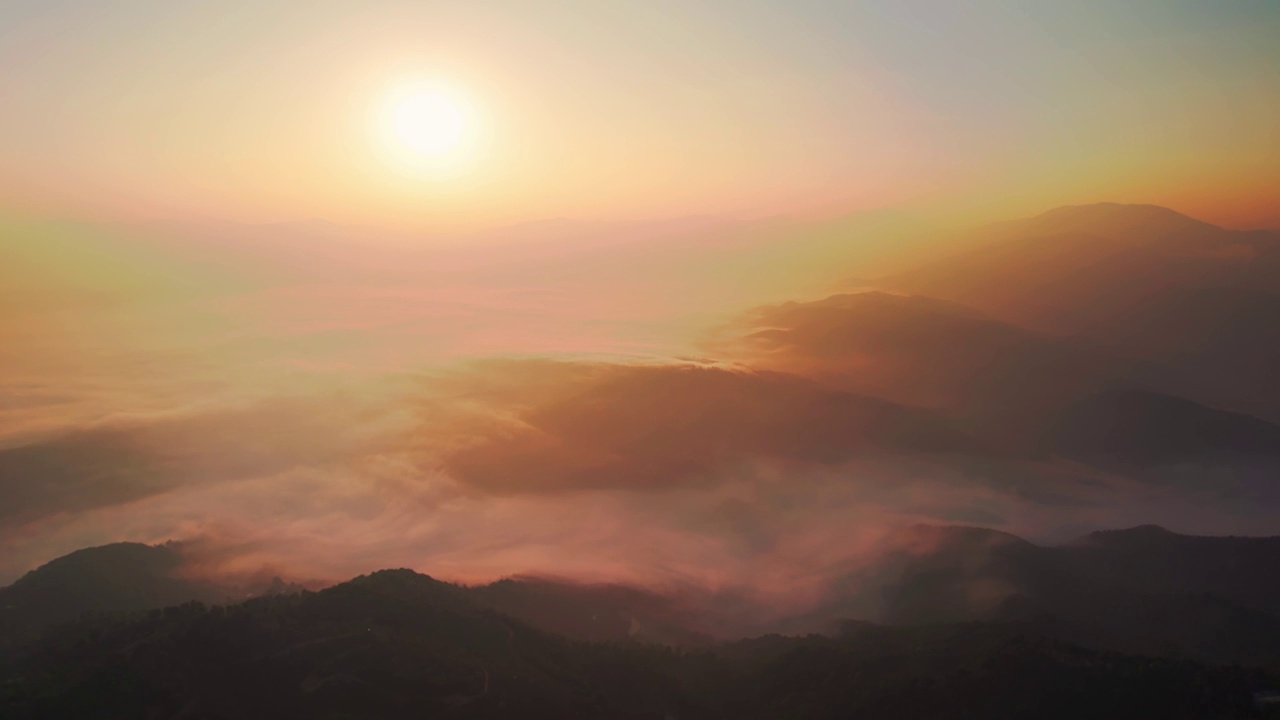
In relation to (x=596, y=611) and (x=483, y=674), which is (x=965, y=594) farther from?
(x=483, y=674)

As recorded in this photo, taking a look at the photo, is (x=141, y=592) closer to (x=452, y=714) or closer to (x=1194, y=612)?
(x=452, y=714)

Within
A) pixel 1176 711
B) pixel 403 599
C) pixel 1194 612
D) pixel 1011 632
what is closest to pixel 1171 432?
pixel 1194 612

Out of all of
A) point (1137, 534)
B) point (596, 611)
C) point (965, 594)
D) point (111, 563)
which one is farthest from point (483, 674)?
point (1137, 534)

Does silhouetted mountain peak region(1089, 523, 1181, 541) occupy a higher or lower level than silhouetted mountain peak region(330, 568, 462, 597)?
lower

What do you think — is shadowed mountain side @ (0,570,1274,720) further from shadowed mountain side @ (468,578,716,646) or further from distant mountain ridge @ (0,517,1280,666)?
shadowed mountain side @ (468,578,716,646)

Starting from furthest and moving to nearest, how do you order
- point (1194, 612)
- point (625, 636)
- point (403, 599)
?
point (625, 636) → point (1194, 612) → point (403, 599)

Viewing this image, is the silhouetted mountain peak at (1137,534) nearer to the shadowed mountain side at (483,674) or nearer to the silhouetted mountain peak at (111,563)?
the shadowed mountain side at (483,674)

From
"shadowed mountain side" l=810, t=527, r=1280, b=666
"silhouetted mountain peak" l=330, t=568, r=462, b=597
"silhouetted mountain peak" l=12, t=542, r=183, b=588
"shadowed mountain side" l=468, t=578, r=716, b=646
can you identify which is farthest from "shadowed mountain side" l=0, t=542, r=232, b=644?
"shadowed mountain side" l=810, t=527, r=1280, b=666
